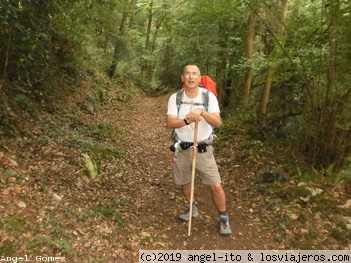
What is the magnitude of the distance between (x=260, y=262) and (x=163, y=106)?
15.8 metres

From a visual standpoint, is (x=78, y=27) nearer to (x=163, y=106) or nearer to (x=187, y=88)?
Result: (x=187, y=88)

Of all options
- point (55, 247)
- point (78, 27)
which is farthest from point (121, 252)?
point (78, 27)

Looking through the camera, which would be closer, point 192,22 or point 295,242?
point 295,242

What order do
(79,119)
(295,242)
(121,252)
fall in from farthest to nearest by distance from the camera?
(79,119) < (295,242) < (121,252)

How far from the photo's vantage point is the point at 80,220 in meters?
4.71

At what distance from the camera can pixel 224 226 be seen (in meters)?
A: 4.89

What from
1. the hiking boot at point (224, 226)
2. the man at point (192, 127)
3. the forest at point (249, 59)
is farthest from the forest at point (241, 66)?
the man at point (192, 127)

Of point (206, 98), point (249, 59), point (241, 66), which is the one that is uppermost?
point (249, 59)

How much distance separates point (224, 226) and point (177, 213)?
1.08 meters

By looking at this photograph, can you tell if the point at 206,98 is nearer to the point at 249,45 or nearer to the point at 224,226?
the point at 224,226

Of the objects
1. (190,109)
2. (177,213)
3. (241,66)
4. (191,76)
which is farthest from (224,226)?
(241,66)

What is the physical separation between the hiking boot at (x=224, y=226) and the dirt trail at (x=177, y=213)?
0.27 ft

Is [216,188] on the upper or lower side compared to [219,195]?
upper

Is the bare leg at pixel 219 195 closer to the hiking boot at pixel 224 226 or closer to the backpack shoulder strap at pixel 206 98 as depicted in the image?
the hiking boot at pixel 224 226
